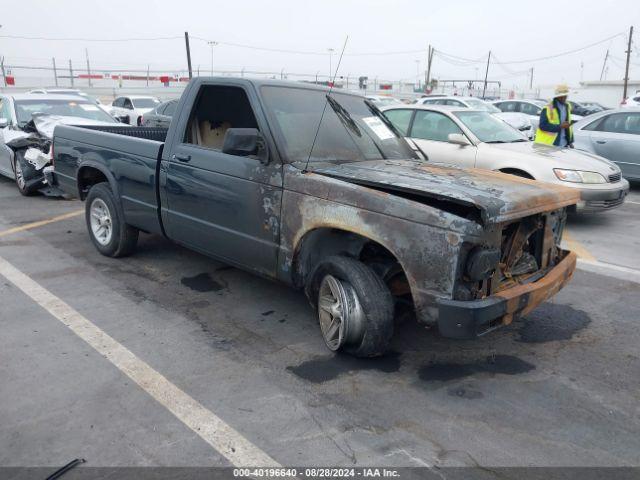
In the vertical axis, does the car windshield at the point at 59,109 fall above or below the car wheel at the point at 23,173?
above

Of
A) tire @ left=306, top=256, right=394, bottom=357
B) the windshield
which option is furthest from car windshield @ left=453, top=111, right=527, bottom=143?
the windshield

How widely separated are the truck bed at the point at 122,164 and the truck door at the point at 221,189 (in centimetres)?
27

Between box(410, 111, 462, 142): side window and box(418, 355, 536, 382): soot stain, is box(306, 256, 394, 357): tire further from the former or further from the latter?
box(410, 111, 462, 142): side window

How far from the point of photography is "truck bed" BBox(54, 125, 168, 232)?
510 cm

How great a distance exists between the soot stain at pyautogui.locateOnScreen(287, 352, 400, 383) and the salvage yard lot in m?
0.01

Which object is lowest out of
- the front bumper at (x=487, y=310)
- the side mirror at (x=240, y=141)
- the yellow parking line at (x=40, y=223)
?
the yellow parking line at (x=40, y=223)

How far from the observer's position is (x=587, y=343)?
4086mm

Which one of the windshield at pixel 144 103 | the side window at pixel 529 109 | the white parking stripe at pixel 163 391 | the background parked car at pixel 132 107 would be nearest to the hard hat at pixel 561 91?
the white parking stripe at pixel 163 391

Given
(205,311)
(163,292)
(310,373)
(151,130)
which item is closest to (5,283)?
(163,292)

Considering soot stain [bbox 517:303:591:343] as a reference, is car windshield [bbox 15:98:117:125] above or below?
above

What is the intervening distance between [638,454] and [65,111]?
387 inches

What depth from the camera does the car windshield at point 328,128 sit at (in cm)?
421

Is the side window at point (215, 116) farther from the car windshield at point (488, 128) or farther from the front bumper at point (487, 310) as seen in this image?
the car windshield at point (488, 128)

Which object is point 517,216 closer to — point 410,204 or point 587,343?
point 410,204
